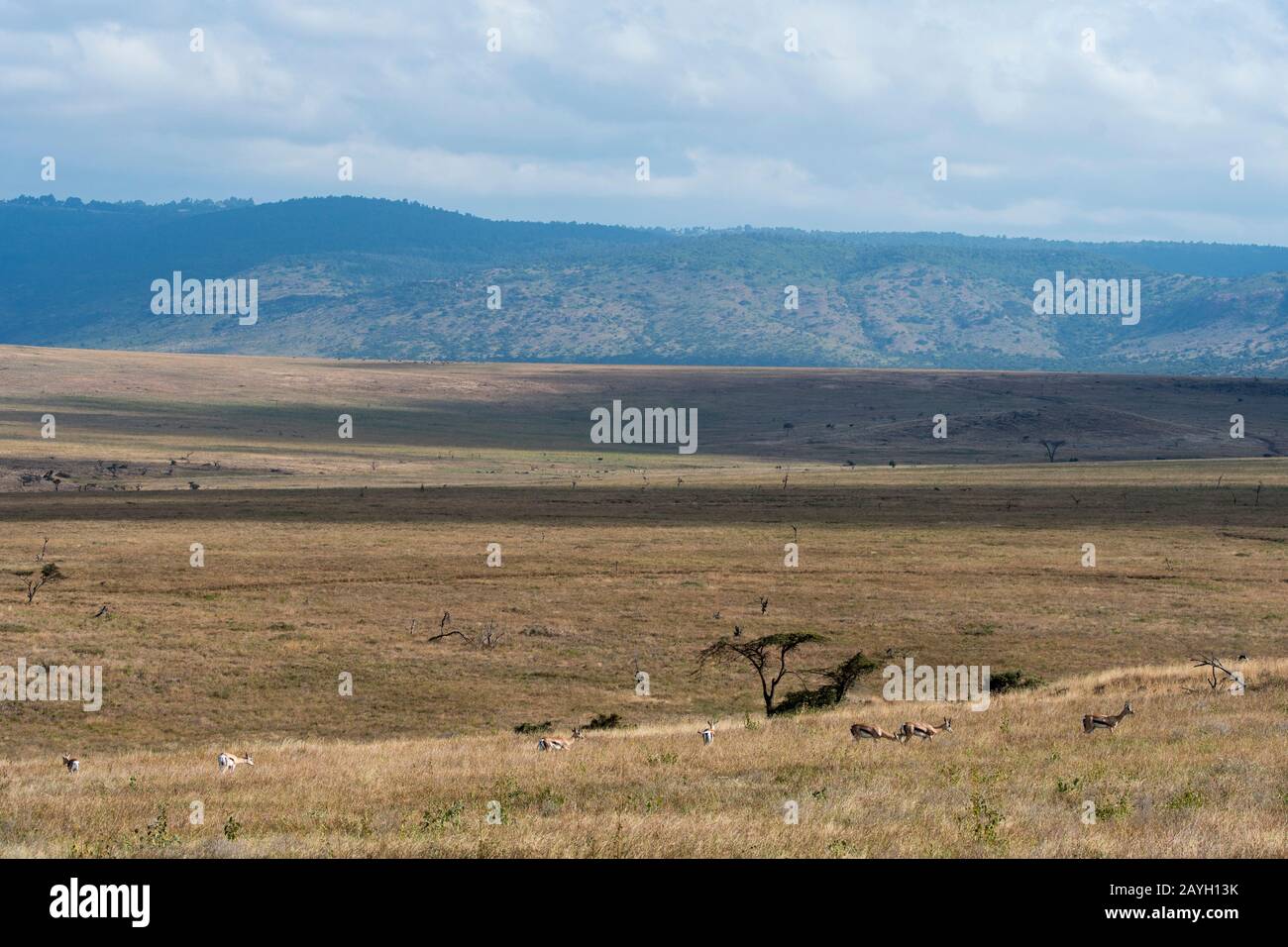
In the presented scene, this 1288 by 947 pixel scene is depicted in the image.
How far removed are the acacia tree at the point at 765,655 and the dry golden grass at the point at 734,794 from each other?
6.86 metres

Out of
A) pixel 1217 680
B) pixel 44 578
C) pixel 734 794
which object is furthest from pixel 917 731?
pixel 44 578

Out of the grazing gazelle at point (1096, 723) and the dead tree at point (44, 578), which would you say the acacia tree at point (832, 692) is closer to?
the grazing gazelle at point (1096, 723)

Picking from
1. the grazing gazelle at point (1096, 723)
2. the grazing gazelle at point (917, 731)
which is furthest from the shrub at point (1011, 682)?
the grazing gazelle at point (917, 731)

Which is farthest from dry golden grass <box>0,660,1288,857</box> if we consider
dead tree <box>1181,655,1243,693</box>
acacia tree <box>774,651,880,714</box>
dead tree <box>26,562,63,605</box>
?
dead tree <box>26,562,63,605</box>

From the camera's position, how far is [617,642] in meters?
38.2

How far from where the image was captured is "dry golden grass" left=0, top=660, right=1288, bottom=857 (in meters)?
11.5

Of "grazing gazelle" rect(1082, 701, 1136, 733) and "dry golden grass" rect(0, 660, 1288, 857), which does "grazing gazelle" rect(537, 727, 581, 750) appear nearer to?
"dry golden grass" rect(0, 660, 1288, 857)

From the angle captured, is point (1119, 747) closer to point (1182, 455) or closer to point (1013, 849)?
point (1013, 849)

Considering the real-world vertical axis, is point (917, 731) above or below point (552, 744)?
above

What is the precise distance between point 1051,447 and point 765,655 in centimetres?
10057

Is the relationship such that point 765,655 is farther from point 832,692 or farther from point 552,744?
point 552,744

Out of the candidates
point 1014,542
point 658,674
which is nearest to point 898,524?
point 1014,542

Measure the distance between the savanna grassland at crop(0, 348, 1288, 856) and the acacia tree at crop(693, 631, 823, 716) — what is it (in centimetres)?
68

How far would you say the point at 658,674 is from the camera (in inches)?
1357
